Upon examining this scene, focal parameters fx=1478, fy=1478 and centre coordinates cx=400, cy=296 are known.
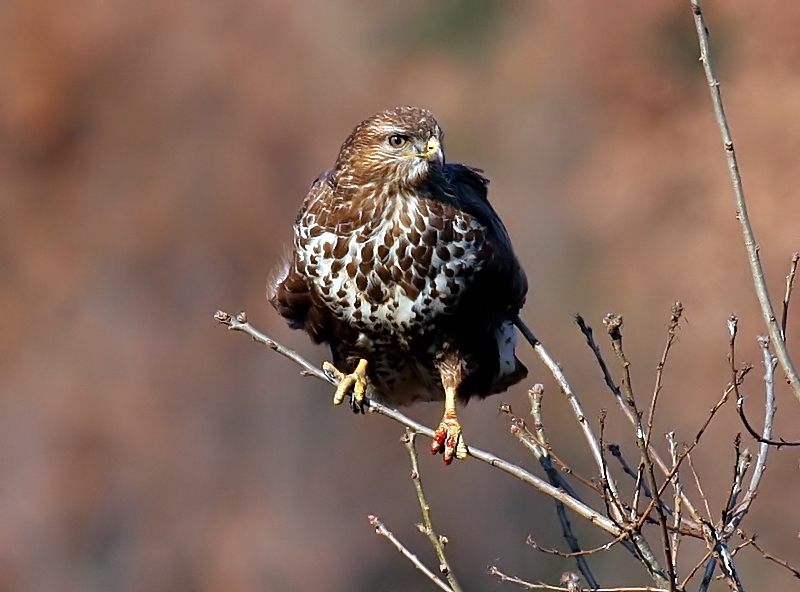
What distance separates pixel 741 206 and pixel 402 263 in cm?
159

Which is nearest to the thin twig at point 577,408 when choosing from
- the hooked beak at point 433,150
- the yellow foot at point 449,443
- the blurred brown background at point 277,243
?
the yellow foot at point 449,443

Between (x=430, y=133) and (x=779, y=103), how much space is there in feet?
29.4

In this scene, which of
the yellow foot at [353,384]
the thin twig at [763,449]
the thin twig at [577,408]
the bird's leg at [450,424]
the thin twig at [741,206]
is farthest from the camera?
the yellow foot at [353,384]

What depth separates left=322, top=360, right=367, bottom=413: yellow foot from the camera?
177 inches

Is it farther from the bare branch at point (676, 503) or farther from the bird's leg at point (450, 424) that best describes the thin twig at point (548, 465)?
the bird's leg at point (450, 424)

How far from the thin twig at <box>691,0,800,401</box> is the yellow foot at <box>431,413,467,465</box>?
1.53m

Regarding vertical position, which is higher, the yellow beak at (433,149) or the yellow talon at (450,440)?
the yellow beak at (433,149)

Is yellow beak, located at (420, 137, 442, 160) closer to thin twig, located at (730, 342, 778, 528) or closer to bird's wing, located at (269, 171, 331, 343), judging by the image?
bird's wing, located at (269, 171, 331, 343)

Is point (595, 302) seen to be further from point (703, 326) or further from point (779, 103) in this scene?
point (779, 103)

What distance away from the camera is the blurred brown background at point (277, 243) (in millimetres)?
11883

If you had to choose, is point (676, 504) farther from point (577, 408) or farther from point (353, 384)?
point (353, 384)

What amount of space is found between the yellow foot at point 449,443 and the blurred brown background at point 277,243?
5760 millimetres

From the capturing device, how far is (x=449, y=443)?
4.29 metres

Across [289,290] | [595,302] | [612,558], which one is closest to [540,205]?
[595,302]
